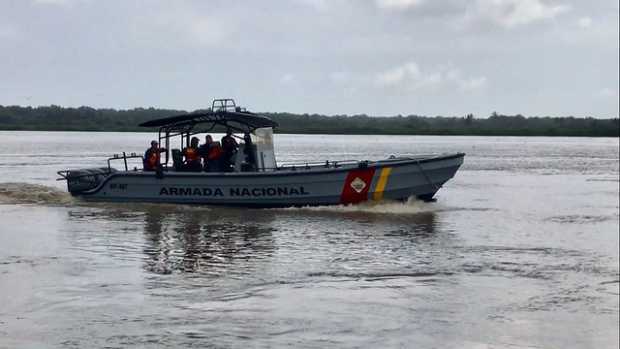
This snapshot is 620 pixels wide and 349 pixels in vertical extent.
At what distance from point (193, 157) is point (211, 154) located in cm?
47

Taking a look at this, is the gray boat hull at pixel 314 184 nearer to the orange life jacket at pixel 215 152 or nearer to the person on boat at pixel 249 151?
the orange life jacket at pixel 215 152

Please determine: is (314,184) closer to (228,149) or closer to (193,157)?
(228,149)

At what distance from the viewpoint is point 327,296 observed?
11461 mm

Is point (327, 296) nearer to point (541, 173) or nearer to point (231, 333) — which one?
point (231, 333)

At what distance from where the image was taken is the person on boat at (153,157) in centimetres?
2170

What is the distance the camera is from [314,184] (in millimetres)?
20938

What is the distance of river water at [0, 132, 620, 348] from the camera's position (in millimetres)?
9578

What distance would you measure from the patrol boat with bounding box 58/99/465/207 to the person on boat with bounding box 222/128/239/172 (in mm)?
104

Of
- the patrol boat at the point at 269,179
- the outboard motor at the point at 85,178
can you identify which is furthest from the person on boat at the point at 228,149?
the outboard motor at the point at 85,178

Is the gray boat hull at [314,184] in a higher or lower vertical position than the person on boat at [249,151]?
lower

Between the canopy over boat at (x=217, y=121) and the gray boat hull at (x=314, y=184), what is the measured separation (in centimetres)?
134

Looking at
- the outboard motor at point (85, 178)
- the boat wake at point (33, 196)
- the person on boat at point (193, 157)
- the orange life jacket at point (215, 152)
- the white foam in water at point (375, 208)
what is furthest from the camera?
the boat wake at point (33, 196)

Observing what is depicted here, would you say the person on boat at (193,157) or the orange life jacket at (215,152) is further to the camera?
the person on boat at (193,157)

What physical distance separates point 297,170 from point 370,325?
11.2 m
